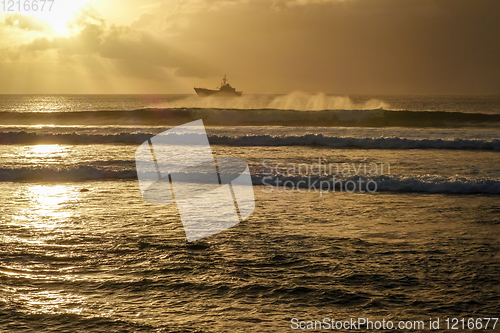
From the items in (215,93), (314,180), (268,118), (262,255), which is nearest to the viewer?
(262,255)

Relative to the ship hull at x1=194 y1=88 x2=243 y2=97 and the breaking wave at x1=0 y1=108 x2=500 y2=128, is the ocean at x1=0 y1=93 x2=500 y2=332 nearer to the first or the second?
the breaking wave at x1=0 y1=108 x2=500 y2=128

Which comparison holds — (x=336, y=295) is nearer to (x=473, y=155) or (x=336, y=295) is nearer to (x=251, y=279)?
(x=251, y=279)

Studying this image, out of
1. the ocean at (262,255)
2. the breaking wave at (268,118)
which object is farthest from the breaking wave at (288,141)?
the breaking wave at (268,118)

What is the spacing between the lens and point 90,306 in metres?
3.76

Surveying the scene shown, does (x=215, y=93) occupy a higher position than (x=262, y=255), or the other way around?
(x=215, y=93)

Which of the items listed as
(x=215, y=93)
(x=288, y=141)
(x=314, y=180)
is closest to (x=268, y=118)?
(x=288, y=141)

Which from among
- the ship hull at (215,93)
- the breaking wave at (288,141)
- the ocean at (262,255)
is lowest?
the ocean at (262,255)

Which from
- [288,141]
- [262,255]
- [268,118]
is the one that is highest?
[268,118]

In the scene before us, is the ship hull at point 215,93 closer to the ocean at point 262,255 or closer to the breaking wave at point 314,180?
the breaking wave at point 314,180

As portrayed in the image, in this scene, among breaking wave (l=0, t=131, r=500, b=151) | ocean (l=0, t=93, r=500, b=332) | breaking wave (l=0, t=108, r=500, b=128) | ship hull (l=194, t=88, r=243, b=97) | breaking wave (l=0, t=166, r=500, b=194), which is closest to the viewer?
ocean (l=0, t=93, r=500, b=332)

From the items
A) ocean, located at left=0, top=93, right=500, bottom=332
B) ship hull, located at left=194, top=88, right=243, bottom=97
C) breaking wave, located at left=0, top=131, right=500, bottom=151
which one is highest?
ship hull, located at left=194, top=88, right=243, bottom=97

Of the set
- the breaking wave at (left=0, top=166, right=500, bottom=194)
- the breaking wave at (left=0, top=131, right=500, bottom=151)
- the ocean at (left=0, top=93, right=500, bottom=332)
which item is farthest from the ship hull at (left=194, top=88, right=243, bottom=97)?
the ocean at (left=0, top=93, right=500, bottom=332)

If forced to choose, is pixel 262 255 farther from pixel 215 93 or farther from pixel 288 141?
pixel 215 93

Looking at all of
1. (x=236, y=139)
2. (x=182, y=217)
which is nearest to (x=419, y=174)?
(x=182, y=217)
